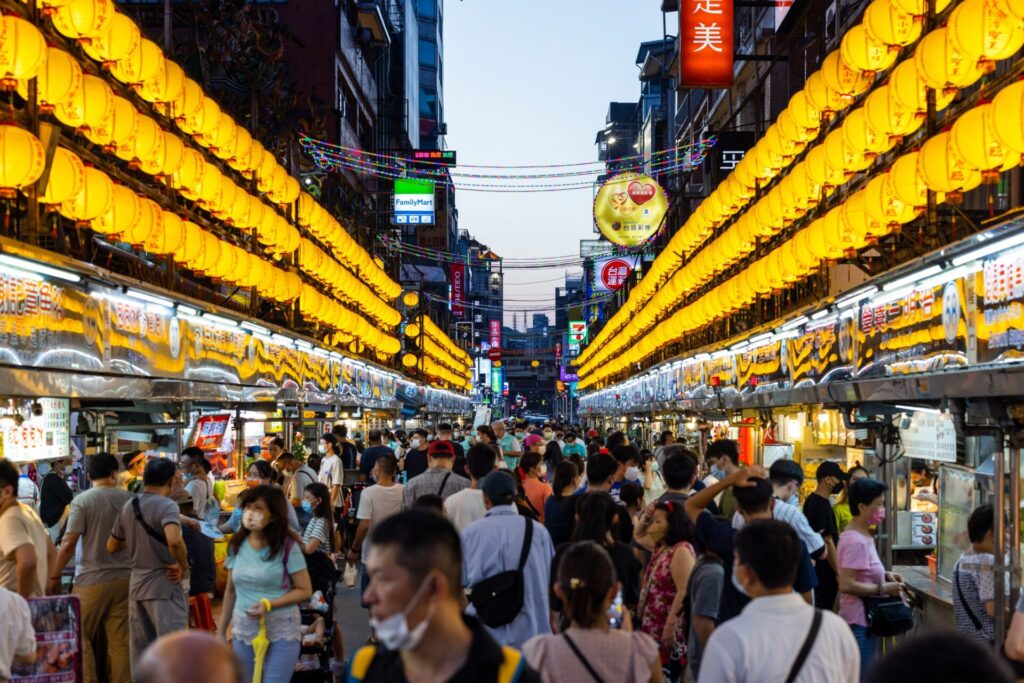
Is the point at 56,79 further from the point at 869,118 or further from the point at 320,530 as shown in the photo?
the point at 869,118

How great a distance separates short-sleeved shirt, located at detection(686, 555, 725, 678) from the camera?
705 centimetres

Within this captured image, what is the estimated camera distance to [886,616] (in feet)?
26.1

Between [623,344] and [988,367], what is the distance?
3652 centimetres

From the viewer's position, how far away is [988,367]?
8.30 metres

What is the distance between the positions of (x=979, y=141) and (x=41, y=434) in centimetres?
1124

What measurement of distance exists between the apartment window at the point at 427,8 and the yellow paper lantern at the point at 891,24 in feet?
358

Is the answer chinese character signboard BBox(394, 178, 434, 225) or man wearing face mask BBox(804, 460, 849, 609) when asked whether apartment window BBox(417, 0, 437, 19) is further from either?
man wearing face mask BBox(804, 460, 849, 609)

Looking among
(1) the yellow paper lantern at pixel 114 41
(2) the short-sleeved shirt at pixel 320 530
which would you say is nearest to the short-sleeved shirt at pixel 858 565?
(2) the short-sleeved shirt at pixel 320 530

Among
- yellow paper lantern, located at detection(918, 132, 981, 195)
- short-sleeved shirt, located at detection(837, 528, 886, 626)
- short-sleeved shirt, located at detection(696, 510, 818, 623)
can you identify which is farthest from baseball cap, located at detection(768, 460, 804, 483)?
yellow paper lantern, located at detection(918, 132, 981, 195)

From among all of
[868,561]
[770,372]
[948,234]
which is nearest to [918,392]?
[868,561]

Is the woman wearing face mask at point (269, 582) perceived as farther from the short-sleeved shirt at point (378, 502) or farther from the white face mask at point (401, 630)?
the white face mask at point (401, 630)

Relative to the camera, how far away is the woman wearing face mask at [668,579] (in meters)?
7.57

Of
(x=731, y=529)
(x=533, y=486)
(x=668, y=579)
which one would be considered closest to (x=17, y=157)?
(x=533, y=486)

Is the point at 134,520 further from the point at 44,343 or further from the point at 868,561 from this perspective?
the point at 868,561
